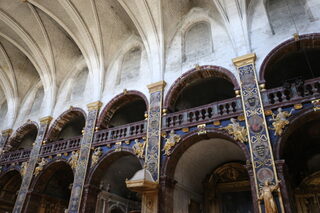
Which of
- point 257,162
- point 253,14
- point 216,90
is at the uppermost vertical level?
point 253,14

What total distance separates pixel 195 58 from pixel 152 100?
108 inches

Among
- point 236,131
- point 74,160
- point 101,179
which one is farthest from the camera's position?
point 74,160

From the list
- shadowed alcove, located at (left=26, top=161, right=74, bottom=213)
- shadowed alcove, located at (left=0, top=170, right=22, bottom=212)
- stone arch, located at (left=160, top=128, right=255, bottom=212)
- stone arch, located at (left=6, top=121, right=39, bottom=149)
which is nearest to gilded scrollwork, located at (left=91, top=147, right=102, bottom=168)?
shadowed alcove, located at (left=26, top=161, right=74, bottom=213)

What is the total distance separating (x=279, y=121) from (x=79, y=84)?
11.8 metres

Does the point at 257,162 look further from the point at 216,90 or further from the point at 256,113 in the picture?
the point at 216,90

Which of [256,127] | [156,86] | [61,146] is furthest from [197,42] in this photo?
[61,146]

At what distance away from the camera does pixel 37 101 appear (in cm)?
1791

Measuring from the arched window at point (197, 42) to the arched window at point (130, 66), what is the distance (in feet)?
9.38

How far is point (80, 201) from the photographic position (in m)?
10.9

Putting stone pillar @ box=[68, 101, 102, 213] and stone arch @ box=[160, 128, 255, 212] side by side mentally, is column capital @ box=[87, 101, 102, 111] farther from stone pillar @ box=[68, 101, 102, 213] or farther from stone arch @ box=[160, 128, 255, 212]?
stone arch @ box=[160, 128, 255, 212]

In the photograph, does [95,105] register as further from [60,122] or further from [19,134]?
[19,134]

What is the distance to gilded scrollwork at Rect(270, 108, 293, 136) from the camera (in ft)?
27.1

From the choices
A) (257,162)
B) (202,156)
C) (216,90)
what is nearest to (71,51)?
(216,90)

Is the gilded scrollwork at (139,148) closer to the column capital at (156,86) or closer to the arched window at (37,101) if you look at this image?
the column capital at (156,86)
